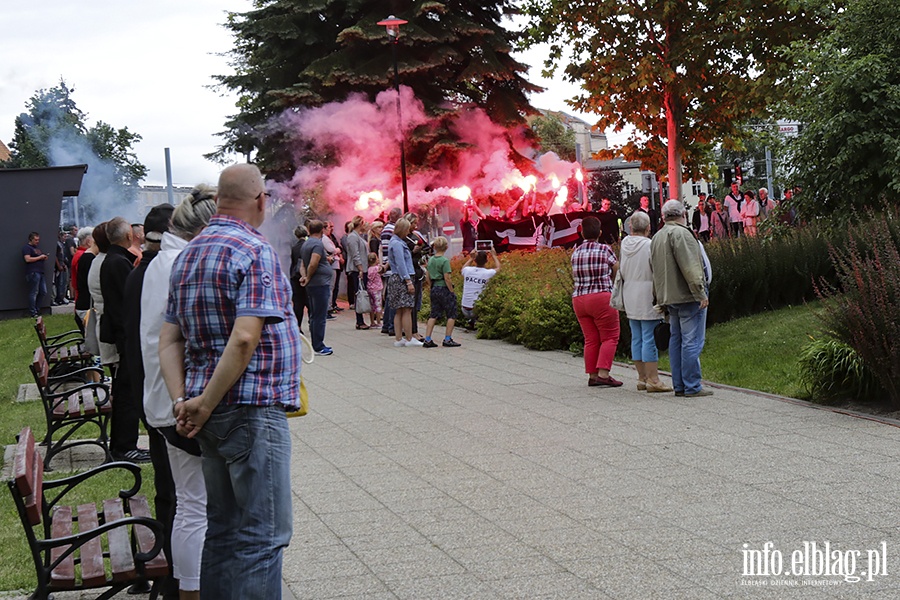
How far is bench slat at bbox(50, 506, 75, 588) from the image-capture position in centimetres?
462

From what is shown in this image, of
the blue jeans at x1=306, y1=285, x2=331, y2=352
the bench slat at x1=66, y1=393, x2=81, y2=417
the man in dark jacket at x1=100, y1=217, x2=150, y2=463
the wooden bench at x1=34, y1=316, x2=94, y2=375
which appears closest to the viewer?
the man in dark jacket at x1=100, y1=217, x2=150, y2=463

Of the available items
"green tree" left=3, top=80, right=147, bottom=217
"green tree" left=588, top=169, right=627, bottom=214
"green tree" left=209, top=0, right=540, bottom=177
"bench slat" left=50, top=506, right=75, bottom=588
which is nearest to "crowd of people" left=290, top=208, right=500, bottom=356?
"bench slat" left=50, top=506, right=75, bottom=588

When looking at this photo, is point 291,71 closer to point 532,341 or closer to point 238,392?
point 532,341

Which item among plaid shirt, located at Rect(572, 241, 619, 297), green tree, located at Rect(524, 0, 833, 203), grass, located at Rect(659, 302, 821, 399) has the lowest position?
grass, located at Rect(659, 302, 821, 399)

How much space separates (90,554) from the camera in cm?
488

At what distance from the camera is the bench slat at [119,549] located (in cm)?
464

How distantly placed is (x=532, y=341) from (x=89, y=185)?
49936 millimetres

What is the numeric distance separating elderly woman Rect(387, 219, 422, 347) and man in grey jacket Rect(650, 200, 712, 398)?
603 centimetres

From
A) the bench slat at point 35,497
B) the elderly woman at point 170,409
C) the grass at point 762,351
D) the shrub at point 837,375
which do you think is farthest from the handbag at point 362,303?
the elderly woman at point 170,409

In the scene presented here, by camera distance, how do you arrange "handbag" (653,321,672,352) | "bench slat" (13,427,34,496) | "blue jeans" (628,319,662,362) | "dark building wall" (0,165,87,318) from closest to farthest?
"bench slat" (13,427,34,496) < "handbag" (653,321,672,352) < "blue jeans" (628,319,662,362) < "dark building wall" (0,165,87,318)

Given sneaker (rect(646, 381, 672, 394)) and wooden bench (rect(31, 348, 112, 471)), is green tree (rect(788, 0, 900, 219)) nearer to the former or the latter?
sneaker (rect(646, 381, 672, 394))

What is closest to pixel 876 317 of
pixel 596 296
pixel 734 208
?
pixel 596 296

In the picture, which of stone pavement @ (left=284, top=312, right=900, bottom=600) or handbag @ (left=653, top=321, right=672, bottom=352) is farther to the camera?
handbag @ (left=653, top=321, right=672, bottom=352)

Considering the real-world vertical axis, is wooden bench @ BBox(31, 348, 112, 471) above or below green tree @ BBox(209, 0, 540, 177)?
below
